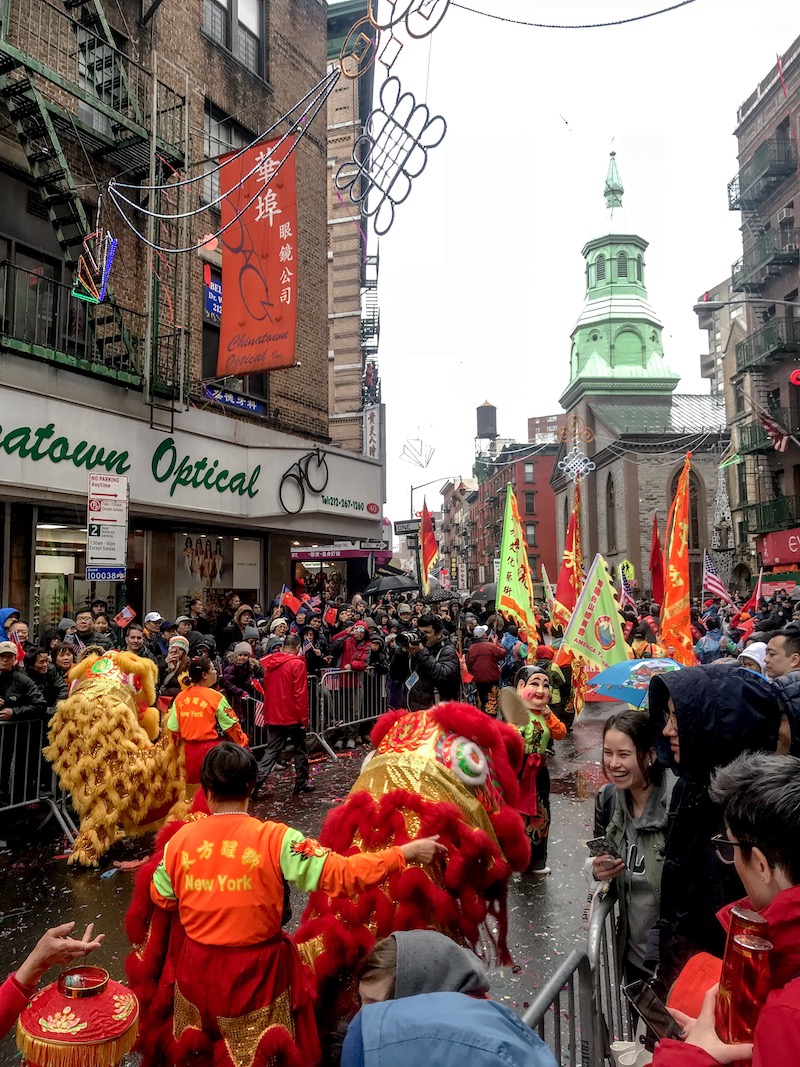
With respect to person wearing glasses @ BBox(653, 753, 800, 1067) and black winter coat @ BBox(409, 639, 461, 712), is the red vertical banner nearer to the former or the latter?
black winter coat @ BBox(409, 639, 461, 712)

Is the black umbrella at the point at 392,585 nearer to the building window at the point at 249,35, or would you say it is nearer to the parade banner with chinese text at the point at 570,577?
the parade banner with chinese text at the point at 570,577

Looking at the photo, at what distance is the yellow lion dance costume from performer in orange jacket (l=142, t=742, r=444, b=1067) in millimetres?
3645

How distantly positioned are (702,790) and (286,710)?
6488 millimetres

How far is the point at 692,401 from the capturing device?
66.1 meters

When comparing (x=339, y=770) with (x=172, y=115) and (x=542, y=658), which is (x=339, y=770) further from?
(x=172, y=115)

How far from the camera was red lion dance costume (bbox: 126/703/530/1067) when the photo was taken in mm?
2939

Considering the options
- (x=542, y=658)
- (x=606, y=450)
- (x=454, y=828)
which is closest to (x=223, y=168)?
(x=542, y=658)

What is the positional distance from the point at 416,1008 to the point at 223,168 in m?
12.6

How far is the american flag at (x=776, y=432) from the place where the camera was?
29.6 meters

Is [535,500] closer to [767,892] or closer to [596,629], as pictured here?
[596,629]

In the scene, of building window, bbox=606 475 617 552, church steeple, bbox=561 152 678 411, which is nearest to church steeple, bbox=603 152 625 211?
church steeple, bbox=561 152 678 411

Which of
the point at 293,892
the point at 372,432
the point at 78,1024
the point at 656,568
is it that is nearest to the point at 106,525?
the point at 293,892

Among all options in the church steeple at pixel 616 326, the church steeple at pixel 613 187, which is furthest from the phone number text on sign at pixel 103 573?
the church steeple at pixel 613 187

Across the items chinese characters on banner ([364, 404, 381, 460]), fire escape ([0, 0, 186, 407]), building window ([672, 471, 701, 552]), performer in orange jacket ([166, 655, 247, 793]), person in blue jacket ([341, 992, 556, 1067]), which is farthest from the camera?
building window ([672, 471, 701, 552])
